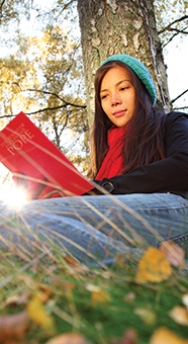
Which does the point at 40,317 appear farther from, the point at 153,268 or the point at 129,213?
the point at 129,213

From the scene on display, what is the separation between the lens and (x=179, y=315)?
0.65 metres

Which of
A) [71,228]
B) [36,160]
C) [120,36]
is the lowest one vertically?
[71,228]

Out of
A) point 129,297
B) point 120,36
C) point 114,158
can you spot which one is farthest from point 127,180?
point 120,36

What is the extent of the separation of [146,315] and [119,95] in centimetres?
161

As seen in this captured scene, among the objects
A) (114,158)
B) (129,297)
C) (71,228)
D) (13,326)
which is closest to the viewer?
(13,326)

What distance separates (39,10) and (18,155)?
121 inches

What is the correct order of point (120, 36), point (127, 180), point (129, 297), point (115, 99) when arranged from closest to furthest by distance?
point (129, 297), point (127, 180), point (115, 99), point (120, 36)

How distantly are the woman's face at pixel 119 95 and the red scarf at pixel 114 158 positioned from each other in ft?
0.22

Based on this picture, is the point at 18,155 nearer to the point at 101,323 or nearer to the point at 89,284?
the point at 89,284

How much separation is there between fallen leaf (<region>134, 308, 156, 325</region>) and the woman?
0.26 m

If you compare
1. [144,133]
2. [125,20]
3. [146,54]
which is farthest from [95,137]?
[125,20]

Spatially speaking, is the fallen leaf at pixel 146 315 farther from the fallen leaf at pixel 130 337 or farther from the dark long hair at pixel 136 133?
the dark long hair at pixel 136 133

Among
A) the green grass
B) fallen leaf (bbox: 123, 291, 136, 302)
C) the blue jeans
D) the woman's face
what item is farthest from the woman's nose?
fallen leaf (bbox: 123, 291, 136, 302)

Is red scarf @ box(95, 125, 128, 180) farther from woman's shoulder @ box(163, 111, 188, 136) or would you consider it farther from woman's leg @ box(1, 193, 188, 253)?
woman's leg @ box(1, 193, 188, 253)
